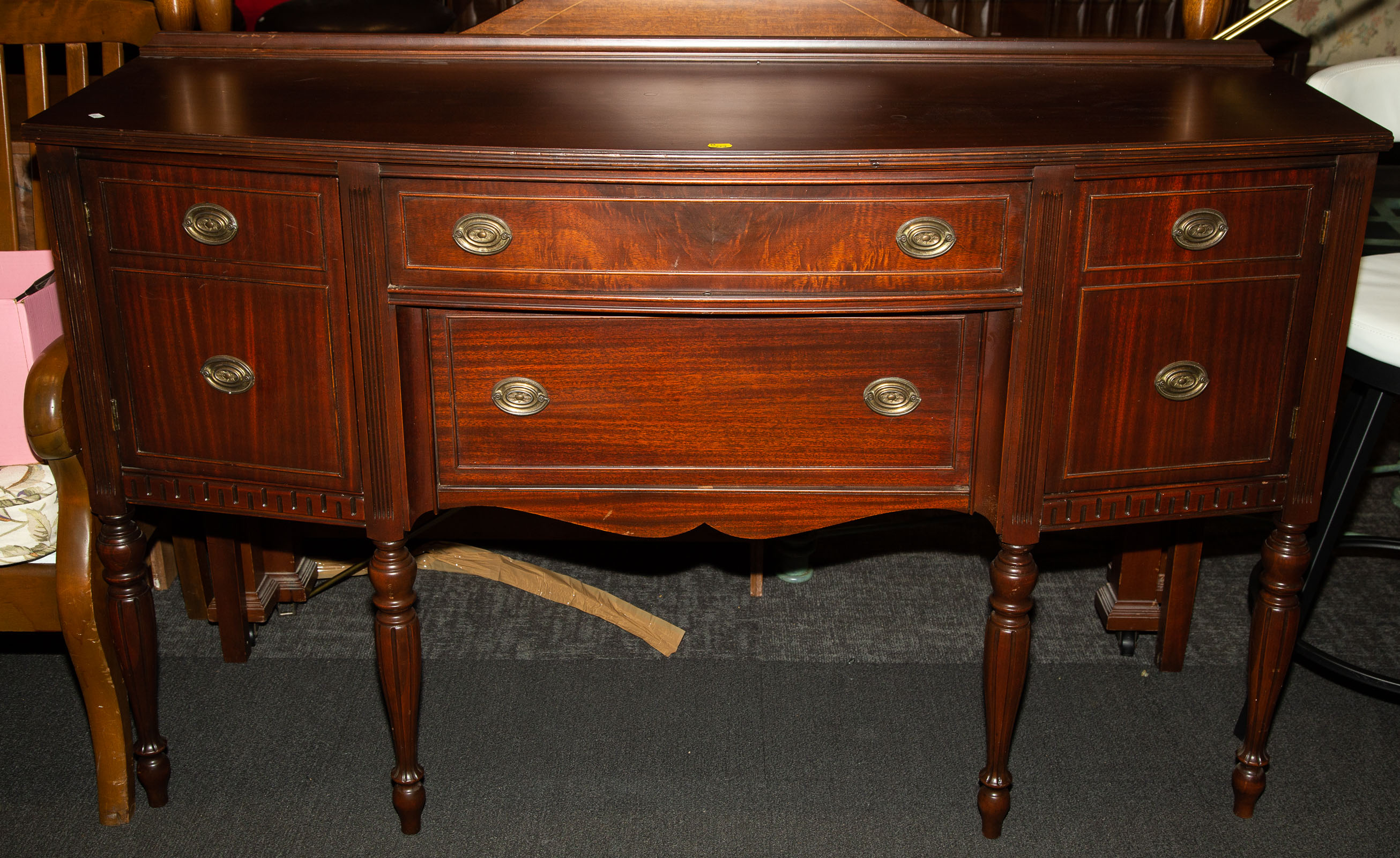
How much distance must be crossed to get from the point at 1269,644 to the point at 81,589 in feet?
5.41

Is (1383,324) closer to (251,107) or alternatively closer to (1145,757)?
(1145,757)

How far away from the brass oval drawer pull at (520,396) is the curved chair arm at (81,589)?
1.90ft

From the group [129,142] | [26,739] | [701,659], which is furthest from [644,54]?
[26,739]

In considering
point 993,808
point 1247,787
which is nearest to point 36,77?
Result: point 993,808

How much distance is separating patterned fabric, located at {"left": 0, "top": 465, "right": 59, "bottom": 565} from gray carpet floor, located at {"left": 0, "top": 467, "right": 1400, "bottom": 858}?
42 cm

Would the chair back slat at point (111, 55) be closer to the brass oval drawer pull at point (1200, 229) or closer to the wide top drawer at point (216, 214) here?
the wide top drawer at point (216, 214)

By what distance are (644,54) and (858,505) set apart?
70 centimetres

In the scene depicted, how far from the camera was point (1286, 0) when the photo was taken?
1.53 m

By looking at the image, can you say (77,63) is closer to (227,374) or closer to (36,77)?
(36,77)

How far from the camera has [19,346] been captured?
1.60 m

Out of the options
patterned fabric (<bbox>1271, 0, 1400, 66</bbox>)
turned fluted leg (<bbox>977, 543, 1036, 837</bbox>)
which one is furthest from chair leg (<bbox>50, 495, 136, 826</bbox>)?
patterned fabric (<bbox>1271, 0, 1400, 66</bbox>)

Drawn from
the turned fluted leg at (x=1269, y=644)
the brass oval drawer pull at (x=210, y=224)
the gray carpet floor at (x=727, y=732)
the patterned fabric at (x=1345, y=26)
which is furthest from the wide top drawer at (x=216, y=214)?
the patterned fabric at (x=1345, y=26)

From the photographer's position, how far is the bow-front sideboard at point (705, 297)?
4.26 ft

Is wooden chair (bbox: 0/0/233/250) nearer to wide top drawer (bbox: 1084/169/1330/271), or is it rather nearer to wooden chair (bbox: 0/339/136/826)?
wooden chair (bbox: 0/339/136/826)
